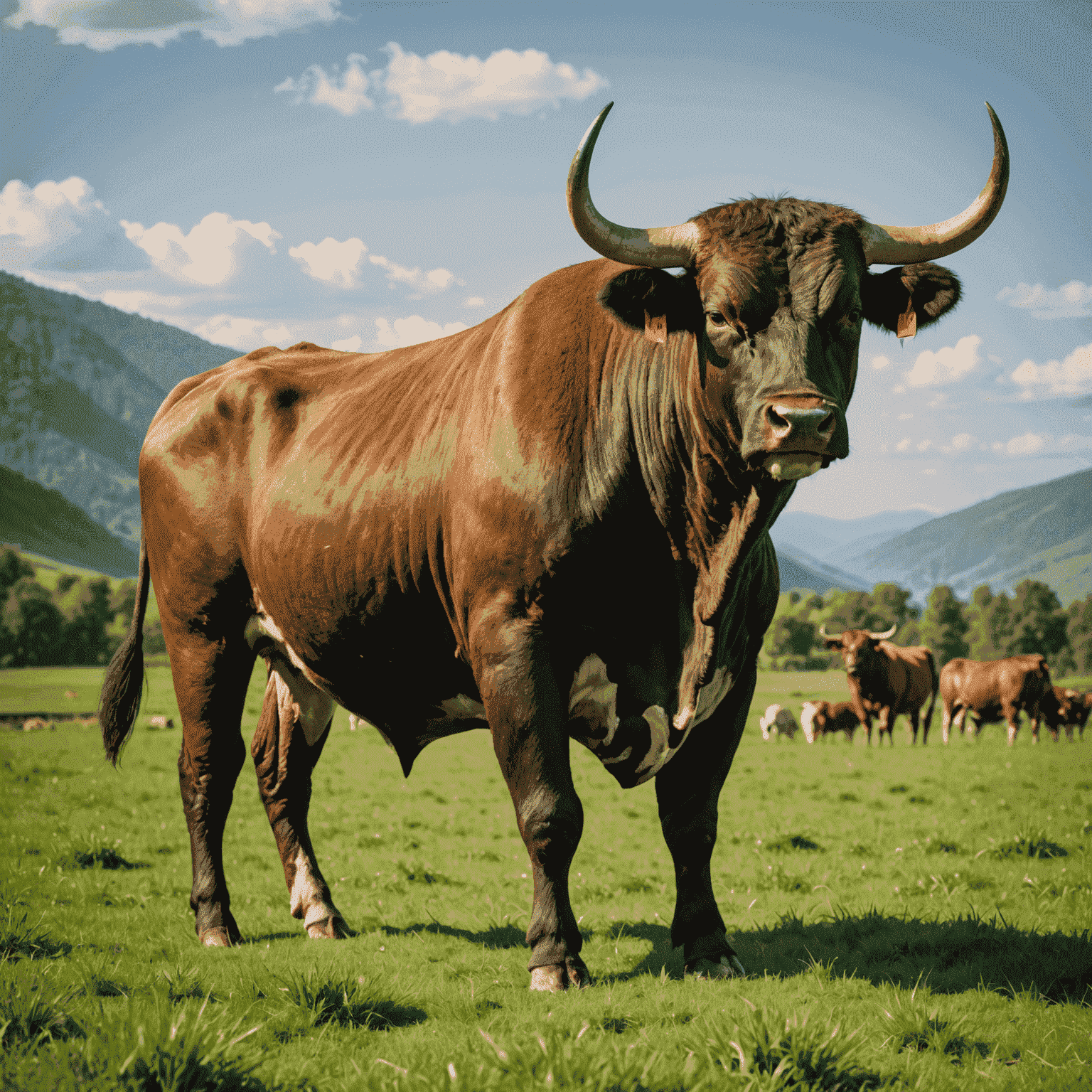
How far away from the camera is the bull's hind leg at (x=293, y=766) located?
682 cm

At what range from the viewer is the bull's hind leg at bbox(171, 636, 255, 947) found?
6.78 metres

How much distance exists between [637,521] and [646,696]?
2.86 ft

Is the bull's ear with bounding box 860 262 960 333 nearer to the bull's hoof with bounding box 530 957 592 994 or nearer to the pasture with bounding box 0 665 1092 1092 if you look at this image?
the pasture with bounding box 0 665 1092 1092

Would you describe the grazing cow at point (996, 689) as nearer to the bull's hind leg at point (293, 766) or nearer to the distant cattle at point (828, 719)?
the distant cattle at point (828, 719)

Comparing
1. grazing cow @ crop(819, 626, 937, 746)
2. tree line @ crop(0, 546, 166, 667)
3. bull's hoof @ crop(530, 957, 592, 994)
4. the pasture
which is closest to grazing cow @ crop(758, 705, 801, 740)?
grazing cow @ crop(819, 626, 937, 746)

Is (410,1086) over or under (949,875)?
over

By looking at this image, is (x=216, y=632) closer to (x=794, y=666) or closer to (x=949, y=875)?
(x=949, y=875)

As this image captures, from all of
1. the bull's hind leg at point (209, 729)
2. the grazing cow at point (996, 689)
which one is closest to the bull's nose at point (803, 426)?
the bull's hind leg at point (209, 729)

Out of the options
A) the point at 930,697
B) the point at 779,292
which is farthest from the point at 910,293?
the point at 930,697

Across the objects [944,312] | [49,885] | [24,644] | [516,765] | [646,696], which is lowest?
[24,644]

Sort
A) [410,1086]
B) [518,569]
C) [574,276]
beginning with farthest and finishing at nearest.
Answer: [574,276] < [518,569] < [410,1086]

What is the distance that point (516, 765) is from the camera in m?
4.82

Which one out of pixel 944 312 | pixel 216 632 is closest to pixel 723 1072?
pixel 944 312

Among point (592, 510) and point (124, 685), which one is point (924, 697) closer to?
point (124, 685)
